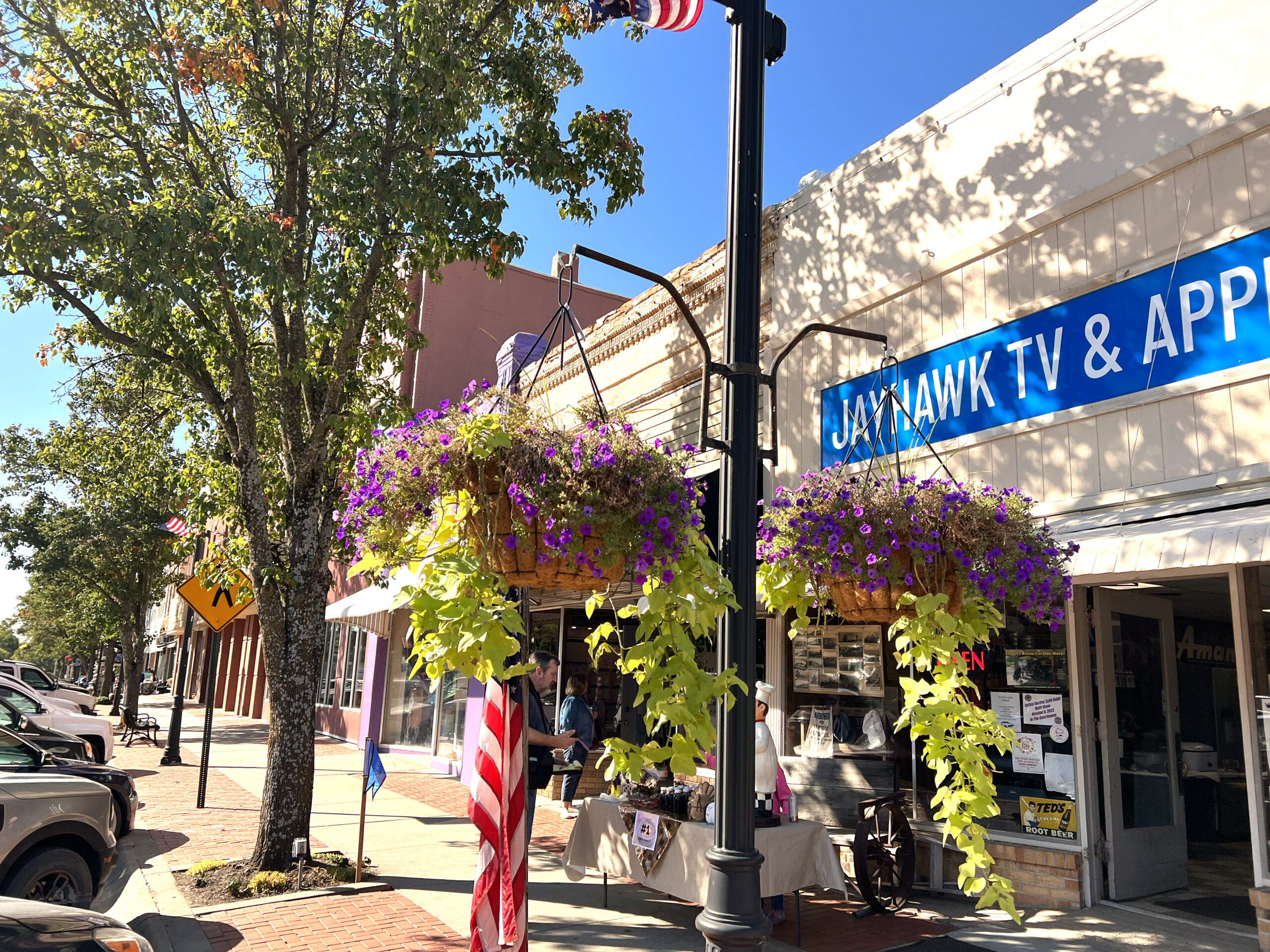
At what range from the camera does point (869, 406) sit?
8180mm

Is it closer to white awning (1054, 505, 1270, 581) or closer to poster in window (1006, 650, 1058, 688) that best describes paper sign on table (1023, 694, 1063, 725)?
poster in window (1006, 650, 1058, 688)

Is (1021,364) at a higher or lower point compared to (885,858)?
higher

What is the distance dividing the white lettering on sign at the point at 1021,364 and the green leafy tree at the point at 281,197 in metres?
4.59

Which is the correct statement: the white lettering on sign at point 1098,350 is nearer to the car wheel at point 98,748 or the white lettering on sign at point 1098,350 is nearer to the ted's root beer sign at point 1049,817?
the ted's root beer sign at point 1049,817

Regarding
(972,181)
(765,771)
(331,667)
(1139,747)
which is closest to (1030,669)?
(1139,747)

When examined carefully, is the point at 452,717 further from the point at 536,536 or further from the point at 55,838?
the point at 536,536

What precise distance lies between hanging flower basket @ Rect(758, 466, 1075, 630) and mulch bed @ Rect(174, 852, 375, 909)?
212 inches

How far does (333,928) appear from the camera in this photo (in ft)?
20.7

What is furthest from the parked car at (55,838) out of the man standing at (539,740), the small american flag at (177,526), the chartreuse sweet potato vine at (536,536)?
the small american flag at (177,526)

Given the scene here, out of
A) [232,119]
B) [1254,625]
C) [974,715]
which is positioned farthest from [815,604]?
[232,119]

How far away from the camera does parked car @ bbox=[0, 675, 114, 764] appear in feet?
43.4

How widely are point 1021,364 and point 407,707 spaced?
14.7m

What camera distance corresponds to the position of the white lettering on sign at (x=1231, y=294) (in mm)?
5566

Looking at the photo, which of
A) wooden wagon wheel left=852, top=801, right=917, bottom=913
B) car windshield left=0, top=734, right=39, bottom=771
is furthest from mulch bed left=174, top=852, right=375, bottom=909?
wooden wagon wheel left=852, top=801, right=917, bottom=913
